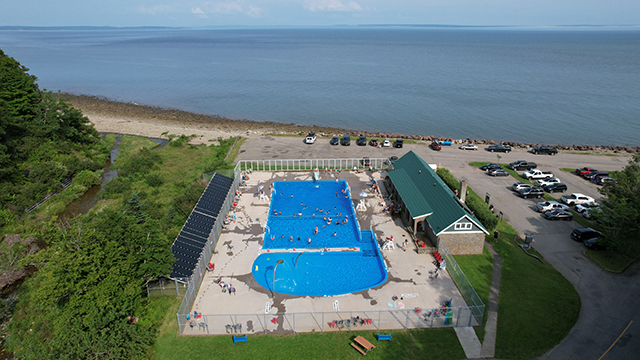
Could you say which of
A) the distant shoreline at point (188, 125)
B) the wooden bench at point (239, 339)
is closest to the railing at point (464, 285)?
the wooden bench at point (239, 339)

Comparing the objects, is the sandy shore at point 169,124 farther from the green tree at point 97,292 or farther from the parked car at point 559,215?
the parked car at point 559,215

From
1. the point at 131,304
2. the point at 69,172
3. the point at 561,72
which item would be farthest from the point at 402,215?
the point at 561,72

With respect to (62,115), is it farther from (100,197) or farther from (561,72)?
(561,72)

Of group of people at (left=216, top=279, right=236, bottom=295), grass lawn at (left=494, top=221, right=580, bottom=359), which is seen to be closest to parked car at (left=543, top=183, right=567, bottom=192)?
grass lawn at (left=494, top=221, right=580, bottom=359)

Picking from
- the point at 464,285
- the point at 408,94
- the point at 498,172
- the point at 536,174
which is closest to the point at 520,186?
the point at 498,172

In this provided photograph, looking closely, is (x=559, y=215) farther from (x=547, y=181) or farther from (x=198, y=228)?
(x=198, y=228)
